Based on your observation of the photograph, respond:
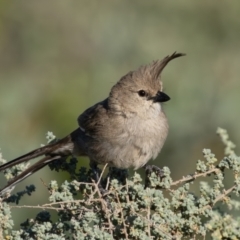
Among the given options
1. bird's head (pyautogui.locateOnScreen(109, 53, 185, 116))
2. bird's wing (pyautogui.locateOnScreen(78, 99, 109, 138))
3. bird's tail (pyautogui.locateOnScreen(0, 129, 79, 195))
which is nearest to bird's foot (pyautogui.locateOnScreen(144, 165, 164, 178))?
bird's head (pyautogui.locateOnScreen(109, 53, 185, 116))

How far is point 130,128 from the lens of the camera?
6.98 meters

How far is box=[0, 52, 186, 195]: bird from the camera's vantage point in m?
6.90

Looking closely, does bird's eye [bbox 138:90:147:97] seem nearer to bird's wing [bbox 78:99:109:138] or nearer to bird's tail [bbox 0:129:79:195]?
bird's wing [bbox 78:99:109:138]

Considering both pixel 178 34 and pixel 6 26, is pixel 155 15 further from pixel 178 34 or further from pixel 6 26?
pixel 6 26

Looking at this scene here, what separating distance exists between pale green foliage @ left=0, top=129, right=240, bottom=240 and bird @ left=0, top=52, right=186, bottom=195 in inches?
50.1

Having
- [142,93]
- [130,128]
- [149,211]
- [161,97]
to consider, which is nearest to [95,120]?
[130,128]

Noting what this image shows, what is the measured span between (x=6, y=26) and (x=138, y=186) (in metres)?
7.68

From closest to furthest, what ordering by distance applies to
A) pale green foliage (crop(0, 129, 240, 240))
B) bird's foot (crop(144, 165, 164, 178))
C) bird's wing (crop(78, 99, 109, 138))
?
pale green foliage (crop(0, 129, 240, 240)), bird's foot (crop(144, 165, 164, 178)), bird's wing (crop(78, 99, 109, 138))

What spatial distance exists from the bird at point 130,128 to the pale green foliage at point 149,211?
1273mm

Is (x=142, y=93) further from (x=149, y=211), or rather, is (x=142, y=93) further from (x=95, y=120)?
(x=149, y=211)

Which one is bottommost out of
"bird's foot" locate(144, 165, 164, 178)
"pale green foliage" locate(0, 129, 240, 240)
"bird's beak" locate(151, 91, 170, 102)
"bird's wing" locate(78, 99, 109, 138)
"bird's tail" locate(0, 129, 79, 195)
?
"pale green foliage" locate(0, 129, 240, 240)

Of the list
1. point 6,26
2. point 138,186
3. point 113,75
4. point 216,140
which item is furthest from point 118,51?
point 138,186

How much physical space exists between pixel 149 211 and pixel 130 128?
214cm

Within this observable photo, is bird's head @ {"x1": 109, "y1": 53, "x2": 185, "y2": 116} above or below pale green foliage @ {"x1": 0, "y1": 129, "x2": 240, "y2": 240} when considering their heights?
above
